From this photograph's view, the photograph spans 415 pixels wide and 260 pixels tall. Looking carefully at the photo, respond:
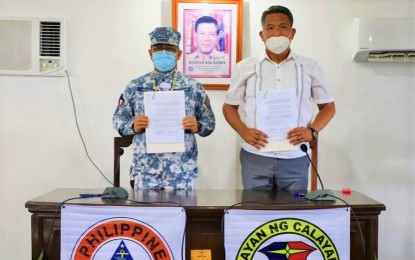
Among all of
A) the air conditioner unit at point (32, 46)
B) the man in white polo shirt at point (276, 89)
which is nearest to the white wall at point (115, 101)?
the air conditioner unit at point (32, 46)

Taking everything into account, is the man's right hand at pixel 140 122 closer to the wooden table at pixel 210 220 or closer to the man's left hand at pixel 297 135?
the wooden table at pixel 210 220

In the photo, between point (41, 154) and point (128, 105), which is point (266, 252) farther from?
point (41, 154)

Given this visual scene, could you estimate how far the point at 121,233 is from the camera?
1188mm

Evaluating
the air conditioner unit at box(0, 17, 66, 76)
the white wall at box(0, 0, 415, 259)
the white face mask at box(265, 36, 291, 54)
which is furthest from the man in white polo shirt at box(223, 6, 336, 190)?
the air conditioner unit at box(0, 17, 66, 76)

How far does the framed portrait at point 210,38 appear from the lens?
237 cm

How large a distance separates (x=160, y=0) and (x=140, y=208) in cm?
158

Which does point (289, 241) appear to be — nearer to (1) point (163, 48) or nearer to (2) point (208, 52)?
(1) point (163, 48)

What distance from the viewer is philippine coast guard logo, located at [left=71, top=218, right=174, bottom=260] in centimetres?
119

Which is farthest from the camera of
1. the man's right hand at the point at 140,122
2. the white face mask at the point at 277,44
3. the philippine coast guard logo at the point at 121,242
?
the white face mask at the point at 277,44

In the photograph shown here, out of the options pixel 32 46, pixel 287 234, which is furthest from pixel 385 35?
pixel 32 46

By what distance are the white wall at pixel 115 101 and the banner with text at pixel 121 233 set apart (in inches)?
49.4

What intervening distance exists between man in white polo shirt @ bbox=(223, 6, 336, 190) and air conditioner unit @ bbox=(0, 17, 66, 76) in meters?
1.22

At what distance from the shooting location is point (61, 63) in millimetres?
2355

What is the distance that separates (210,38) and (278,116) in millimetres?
997
